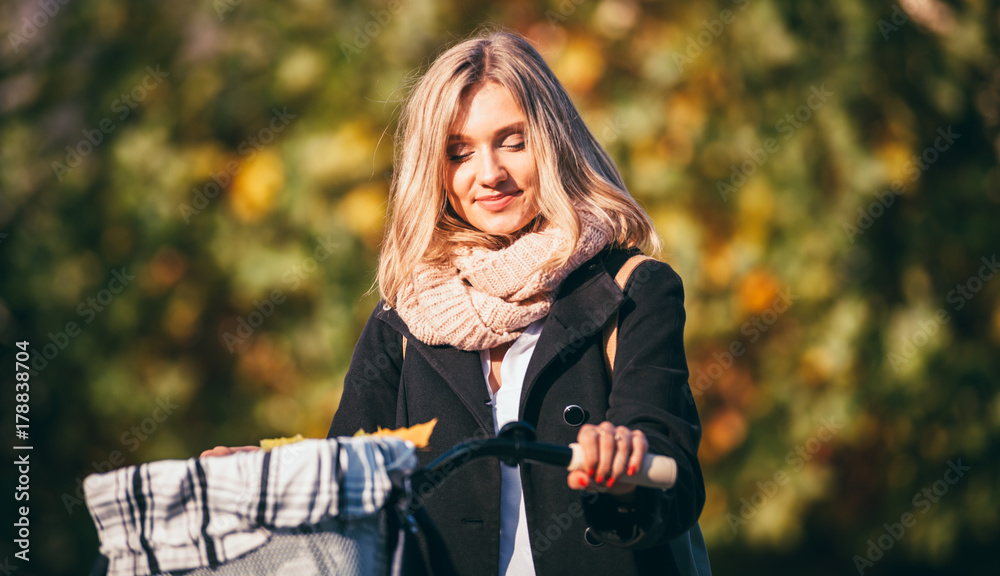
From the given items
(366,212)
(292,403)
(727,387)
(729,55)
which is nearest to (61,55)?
(366,212)

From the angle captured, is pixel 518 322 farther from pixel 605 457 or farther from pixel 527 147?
pixel 605 457

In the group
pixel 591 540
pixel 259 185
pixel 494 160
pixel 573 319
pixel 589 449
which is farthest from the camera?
pixel 259 185

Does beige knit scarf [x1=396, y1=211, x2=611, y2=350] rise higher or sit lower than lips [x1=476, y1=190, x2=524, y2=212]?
lower

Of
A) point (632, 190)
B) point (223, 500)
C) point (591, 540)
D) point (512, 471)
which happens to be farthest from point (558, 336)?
point (632, 190)

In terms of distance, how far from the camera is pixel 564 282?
1.80 m

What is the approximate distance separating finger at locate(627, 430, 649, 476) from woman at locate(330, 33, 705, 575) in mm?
136

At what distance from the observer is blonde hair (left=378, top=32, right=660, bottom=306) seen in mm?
1846

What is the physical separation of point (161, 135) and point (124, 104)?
218 millimetres

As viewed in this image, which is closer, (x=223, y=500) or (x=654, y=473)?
(x=223, y=500)

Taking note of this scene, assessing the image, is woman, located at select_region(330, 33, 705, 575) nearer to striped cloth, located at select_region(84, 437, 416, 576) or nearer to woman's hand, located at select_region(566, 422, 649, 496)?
woman's hand, located at select_region(566, 422, 649, 496)

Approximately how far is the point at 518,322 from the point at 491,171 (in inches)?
12.5

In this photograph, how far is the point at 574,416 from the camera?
1.67 metres

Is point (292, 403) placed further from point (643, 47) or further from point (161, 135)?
point (643, 47)

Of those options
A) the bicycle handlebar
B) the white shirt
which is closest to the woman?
the white shirt
